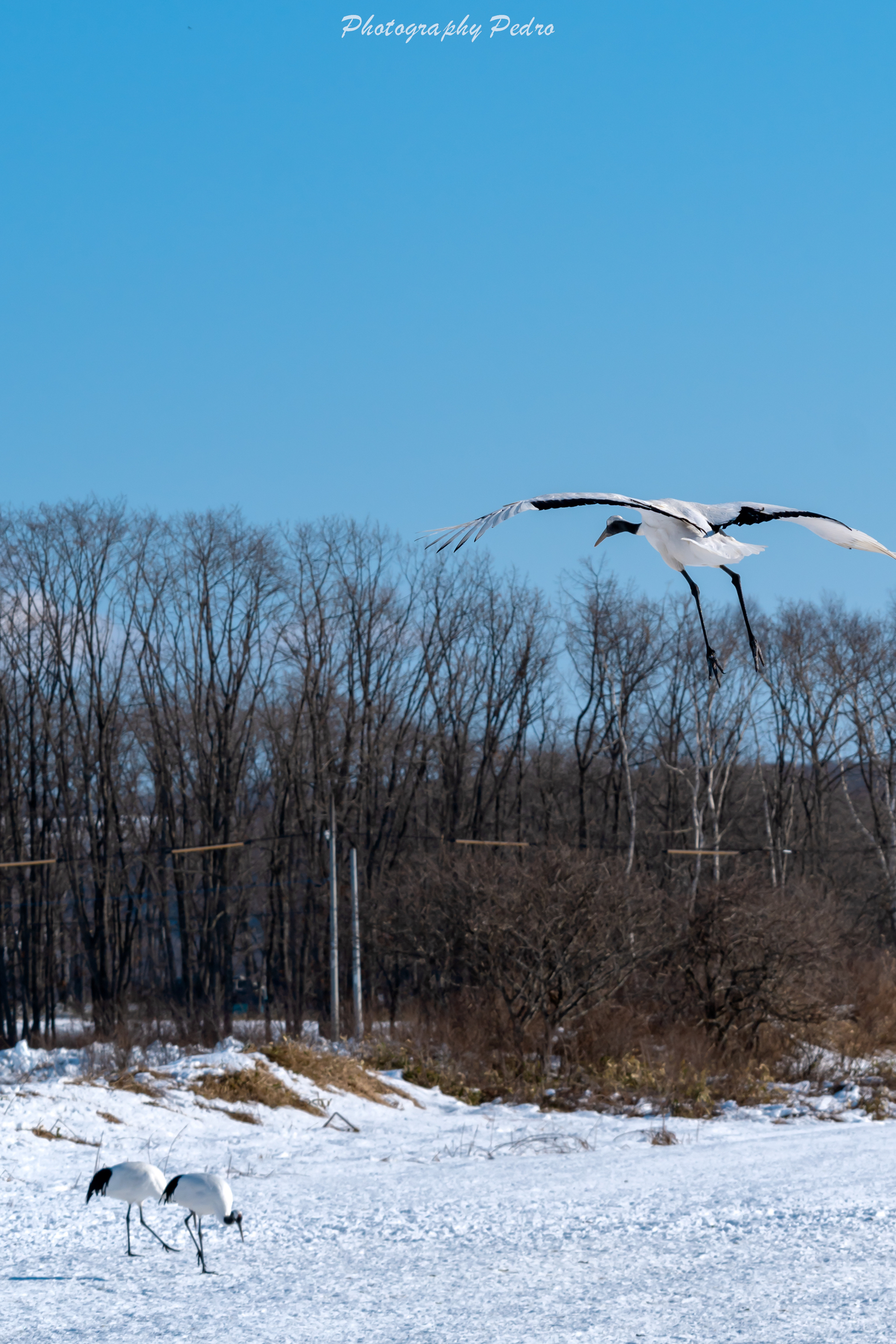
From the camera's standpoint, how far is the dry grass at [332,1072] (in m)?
16.2

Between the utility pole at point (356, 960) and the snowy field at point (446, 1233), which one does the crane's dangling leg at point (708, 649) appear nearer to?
the snowy field at point (446, 1233)

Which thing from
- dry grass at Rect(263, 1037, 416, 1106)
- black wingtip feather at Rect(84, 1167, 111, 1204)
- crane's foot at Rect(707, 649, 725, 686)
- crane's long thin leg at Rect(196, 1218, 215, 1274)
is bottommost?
dry grass at Rect(263, 1037, 416, 1106)

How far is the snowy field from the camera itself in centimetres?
668

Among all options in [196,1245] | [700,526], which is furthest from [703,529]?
[196,1245]

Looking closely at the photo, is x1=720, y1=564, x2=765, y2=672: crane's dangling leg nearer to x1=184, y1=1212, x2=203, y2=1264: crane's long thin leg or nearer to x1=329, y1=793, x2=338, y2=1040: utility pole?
x1=184, y1=1212, x2=203, y2=1264: crane's long thin leg

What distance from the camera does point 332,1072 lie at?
16562 mm

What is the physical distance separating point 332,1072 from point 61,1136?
195 inches

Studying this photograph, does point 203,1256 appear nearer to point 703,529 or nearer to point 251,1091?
point 703,529

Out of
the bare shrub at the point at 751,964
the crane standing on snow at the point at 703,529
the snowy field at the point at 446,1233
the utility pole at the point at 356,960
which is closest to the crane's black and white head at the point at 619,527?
the crane standing on snow at the point at 703,529

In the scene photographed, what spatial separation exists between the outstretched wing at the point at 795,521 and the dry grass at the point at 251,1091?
1344 cm

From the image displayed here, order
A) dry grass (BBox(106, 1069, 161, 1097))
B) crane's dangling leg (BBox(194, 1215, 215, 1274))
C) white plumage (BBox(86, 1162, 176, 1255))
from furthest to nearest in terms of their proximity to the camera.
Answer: dry grass (BBox(106, 1069, 161, 1097))
crane's dangling leg (BBox(194, 1215, 215, 1274))
white plumage (BBox(86, 1162, 176, 1255))

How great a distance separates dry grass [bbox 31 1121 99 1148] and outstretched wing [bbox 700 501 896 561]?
36.9 feet

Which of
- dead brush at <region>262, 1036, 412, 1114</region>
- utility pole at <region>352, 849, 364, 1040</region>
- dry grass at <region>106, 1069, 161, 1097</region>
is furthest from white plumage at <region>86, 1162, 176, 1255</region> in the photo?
utility pole at <region>352, 849, 364, 1040</region>

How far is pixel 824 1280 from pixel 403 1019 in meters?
15.1
